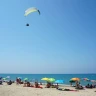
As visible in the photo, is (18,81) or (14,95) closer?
(14,95)

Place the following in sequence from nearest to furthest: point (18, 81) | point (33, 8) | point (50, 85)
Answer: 1. point (33, 8)
2. point (50, 85)
3. point (18, 81)

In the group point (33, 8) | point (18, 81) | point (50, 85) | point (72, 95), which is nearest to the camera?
point (72, 95)

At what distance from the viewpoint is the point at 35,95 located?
19.1m

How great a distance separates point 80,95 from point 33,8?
11.1 meters

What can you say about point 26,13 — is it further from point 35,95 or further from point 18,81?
Answer: point 18,81

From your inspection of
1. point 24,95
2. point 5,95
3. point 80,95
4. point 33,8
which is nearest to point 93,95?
point 80,95

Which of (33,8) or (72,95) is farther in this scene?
(33,8)

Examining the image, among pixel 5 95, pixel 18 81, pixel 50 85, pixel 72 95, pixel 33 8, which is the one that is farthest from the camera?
pixel 18 81

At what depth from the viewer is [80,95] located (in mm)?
19750

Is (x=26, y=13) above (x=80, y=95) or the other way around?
above

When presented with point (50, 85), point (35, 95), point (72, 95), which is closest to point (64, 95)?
point (72, 95)

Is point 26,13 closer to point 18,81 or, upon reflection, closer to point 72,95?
point 72,95

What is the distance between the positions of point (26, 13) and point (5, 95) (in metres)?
9.63

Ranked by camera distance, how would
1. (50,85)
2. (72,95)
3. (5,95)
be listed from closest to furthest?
(5,95), (72,95), (50,85)
